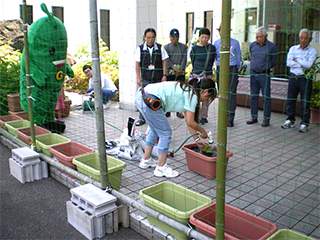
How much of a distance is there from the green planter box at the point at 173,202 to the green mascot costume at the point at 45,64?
12.0 feet

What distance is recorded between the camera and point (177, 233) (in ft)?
9.84

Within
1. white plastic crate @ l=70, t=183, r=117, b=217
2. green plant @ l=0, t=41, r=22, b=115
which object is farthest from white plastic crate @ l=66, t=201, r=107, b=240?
green plant @ l=0, t=41, r=22, b=115

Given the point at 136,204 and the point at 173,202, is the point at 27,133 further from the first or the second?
the point at 173,202

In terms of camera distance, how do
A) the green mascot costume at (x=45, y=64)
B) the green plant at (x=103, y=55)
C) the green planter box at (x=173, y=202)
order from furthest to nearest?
the green plant at (x=103, y=55)
the green mascot costume at (x=45, y=64)
the green planter box at (x=173, y=202)

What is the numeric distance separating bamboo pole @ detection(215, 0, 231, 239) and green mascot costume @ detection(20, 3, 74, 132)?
4348 millimetres

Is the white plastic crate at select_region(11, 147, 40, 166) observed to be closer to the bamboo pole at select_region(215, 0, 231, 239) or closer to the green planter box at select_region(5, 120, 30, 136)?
the green planter box at select_region(5, 120, 30, 136)

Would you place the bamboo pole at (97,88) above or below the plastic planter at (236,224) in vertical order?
above

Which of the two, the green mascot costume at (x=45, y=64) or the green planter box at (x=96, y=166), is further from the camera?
the green mascot costume at (x=45, y=64)

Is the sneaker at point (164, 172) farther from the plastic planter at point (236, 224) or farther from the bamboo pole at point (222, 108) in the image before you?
the bamboo pole at point (222, 108)

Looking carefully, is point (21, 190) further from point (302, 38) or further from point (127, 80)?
point (302, 38)

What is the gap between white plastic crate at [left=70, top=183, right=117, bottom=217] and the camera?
A: 331 centimetres

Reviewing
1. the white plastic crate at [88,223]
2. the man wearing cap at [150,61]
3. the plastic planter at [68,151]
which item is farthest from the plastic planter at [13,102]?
the white plastic crate at [88,223]

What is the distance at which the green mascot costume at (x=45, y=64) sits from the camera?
237 inches

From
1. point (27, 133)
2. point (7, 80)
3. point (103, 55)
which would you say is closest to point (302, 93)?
point (27, 133)
